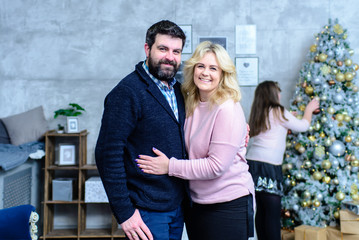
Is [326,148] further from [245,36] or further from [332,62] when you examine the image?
[245,36]

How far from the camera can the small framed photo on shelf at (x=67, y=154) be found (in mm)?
3781

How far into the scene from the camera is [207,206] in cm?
168

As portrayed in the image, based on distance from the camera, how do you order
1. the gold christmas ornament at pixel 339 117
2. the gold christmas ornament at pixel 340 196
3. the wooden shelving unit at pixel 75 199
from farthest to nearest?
the wooden shelving unit at pixel 75 199 → the gold christmas ornament at pixel 339 117 → the gold christmas ornament at pixel 340 196

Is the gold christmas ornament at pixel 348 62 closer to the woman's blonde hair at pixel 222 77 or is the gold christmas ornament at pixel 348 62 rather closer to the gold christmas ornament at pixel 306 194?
the gold christmas ornament at pixel 306 194

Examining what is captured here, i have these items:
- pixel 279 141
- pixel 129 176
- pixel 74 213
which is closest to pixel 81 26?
pixel 74 213

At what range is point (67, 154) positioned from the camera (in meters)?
3.81

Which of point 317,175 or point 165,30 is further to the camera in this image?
point 317,175

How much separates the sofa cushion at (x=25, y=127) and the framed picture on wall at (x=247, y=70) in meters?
2.37

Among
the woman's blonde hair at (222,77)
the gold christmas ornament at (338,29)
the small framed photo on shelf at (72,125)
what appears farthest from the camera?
the small framed photo on shelf at (72,125)

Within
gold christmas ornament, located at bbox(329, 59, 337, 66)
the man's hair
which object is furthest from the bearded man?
gold christmas ornament, located at bbox(329, 59, 337, 66)

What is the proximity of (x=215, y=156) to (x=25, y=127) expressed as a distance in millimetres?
2862

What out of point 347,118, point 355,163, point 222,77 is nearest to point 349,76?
point 347,118

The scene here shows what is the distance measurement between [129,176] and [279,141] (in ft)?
6.31

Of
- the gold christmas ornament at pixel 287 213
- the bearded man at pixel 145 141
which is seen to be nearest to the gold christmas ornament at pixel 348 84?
the gold christmas ornament at pixel 287 213
